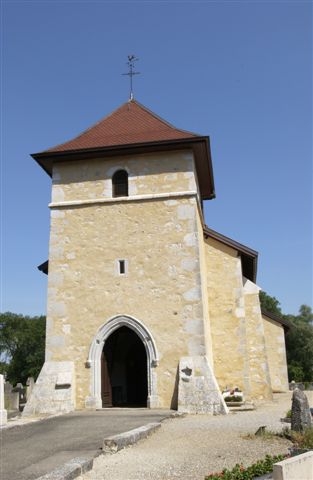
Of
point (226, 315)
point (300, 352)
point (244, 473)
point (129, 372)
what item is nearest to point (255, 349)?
point (226, 315)

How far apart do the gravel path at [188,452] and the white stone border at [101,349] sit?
2.96 meters

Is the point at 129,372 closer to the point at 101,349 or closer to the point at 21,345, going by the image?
the point at 101,349

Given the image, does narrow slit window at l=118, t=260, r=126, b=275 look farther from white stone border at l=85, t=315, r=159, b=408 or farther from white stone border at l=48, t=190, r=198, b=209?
white stone border at l=48, t=190, r=198, b=209

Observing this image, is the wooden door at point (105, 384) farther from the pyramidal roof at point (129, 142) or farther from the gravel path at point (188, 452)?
the pyramidal roof at point (129, 142)

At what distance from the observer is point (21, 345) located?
5788 centimetres

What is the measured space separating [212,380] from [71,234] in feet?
20.6

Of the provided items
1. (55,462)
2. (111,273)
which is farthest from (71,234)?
(55,462)

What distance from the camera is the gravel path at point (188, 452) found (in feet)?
21.4

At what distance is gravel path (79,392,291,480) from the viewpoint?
653cm

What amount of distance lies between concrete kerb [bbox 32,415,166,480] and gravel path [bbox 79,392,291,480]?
102 mm

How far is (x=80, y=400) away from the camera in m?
14.3

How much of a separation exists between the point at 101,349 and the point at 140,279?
2357 mm

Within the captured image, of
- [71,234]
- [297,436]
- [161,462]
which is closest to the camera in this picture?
[161,462]

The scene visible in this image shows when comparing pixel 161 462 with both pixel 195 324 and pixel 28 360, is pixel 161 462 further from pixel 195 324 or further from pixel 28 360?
pixel 28 360
